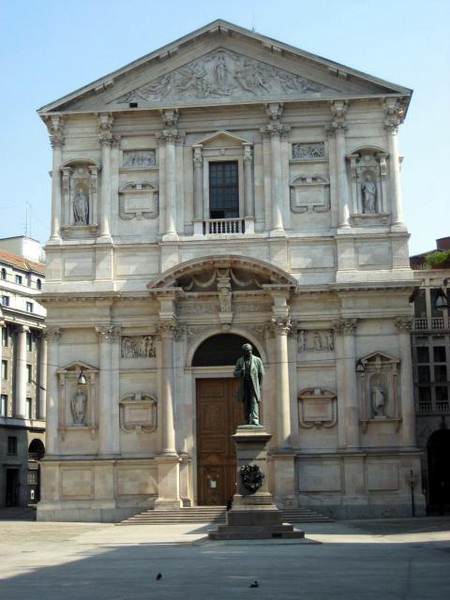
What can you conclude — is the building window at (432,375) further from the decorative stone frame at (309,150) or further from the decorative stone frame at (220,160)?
the decorative stone frame at (220,160)

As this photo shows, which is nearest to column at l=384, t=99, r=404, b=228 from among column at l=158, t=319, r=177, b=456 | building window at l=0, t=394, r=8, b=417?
column at l=158, t=319, r=177, b=456

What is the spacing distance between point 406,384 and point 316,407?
332 centimetres

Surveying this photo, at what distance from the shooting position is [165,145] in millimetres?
39719

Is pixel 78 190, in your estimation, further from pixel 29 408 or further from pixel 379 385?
pixel 29 408

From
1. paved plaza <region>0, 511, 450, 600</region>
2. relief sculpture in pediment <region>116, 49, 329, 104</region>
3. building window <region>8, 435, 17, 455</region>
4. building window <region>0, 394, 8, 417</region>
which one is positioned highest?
relief sculpture in pediment <region>116, 49, 329, 104</region>

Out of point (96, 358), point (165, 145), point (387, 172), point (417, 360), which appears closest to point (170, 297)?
point (96, 358)

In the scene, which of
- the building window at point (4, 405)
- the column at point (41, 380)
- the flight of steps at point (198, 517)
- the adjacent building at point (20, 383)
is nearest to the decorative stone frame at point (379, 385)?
the flight of steps at point (198, 517)

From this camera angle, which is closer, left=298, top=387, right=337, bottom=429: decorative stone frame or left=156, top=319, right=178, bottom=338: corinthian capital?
left=298, top=387, right=337, bottom=429: decorative stone frame

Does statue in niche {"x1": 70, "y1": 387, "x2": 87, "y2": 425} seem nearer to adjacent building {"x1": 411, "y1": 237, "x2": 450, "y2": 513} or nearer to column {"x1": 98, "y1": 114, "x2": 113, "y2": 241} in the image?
column {"x1": 98, "y1": 114, "x2": 113, "y2": 241}

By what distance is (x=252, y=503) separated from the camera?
26234mm

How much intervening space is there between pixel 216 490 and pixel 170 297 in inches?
283

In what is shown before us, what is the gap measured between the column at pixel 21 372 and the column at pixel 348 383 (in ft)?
92.2

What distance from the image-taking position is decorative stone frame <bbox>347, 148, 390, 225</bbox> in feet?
128

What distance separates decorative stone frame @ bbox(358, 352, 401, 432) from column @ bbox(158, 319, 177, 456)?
22.2 feet
